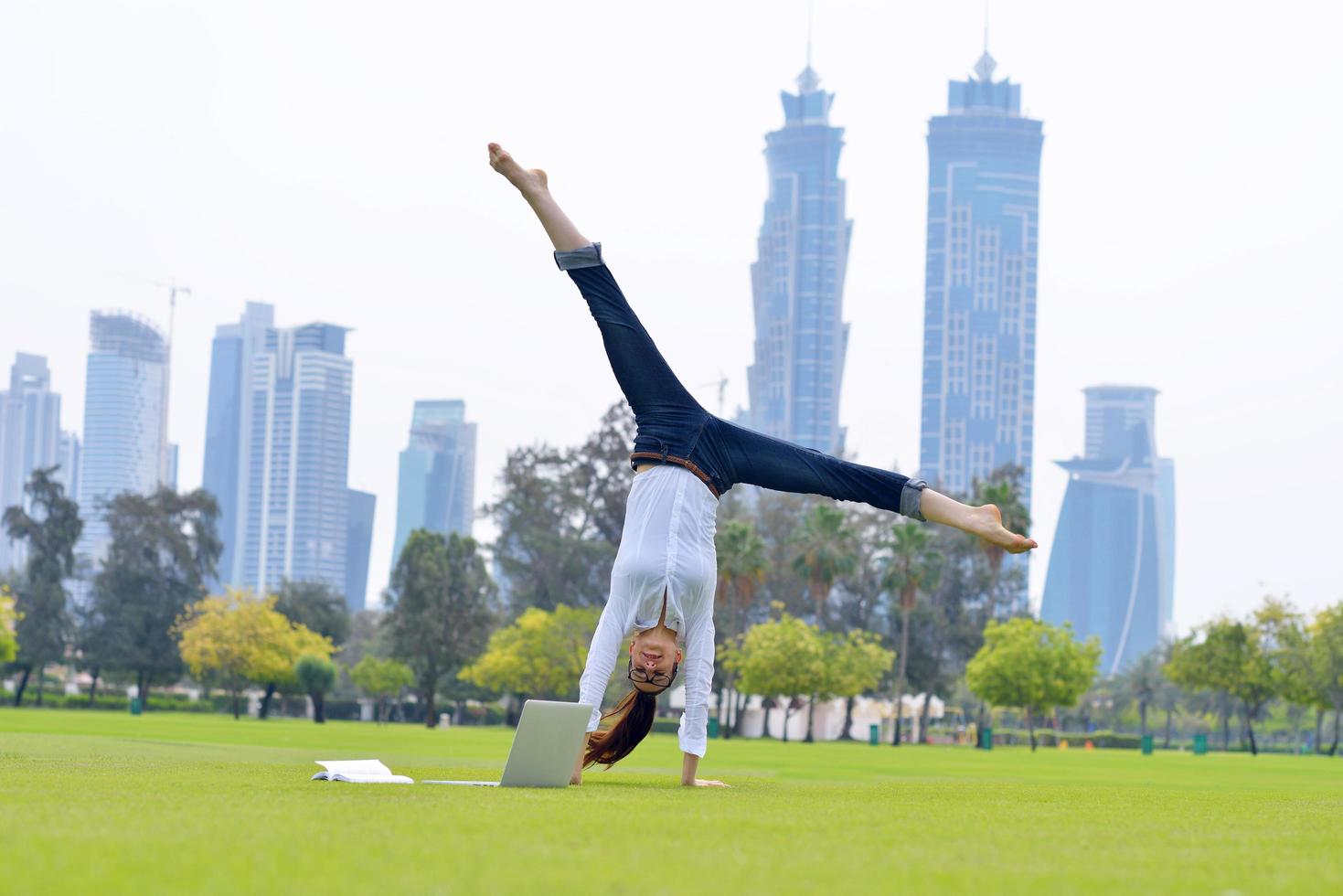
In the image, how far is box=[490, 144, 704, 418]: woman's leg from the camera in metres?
10.3

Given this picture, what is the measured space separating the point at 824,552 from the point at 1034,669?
41.2 ft

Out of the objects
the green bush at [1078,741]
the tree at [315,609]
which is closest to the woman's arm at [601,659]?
the tree at [315,609]

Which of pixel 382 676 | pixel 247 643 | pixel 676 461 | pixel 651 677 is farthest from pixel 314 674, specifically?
pixel 651 677

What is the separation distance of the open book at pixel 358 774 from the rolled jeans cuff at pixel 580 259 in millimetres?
3453

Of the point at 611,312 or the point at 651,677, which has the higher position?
the point at 611,312

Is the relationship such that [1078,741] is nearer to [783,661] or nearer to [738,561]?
[783,661]

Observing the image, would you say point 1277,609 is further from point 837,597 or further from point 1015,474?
point 837,597

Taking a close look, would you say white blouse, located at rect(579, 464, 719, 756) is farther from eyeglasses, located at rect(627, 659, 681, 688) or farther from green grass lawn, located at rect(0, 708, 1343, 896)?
green grass lawn, located at rect(0, 708, 1343, 896)

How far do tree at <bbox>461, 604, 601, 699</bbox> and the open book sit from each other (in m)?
62.4

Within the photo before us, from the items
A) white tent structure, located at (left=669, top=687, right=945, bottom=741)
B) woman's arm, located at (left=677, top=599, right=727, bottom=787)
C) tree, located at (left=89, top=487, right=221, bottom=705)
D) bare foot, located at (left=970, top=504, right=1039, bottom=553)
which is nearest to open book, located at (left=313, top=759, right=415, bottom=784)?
woman's arm, located at (left=677, top=599, right=727, bottom=787)

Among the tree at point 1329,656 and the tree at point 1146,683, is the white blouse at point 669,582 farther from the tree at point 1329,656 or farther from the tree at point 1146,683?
the tree at point 1146,683

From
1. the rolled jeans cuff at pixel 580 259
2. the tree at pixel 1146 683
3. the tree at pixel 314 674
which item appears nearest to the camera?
the rolled jeans cuff at pixel 580 259

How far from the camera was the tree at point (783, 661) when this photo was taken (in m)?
70.8

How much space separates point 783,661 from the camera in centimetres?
7075
